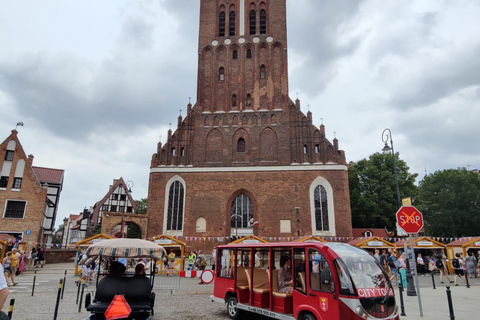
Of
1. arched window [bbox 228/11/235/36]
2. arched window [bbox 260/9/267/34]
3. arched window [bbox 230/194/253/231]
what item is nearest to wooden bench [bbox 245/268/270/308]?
arched window [bbox 230/194/253/231]

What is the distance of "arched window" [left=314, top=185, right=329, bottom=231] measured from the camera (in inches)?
1115

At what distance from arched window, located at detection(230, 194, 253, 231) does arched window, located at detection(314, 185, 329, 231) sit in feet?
19.2

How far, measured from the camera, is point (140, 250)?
8234 millimetres

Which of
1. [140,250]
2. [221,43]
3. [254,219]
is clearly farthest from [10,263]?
[221,43]

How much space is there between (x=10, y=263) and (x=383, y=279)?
15972mm

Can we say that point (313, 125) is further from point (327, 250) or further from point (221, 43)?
point (327, 250)

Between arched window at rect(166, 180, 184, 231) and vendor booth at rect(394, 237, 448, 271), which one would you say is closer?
vendor booth at rect(394, 237, 448, 271)

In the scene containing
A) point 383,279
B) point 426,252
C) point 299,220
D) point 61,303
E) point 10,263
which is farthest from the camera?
point 299,220

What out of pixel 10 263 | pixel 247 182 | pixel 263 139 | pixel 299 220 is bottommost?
pixel 10 263

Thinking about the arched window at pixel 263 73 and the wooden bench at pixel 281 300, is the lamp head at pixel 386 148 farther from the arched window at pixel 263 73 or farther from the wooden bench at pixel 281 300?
the arched window at pixel 263 73

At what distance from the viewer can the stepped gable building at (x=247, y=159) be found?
2867 centimetres

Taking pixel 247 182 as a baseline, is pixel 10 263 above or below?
below

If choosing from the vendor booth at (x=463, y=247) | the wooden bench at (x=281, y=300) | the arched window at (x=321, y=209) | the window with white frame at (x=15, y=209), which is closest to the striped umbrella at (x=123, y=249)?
the wooden bench at (x=281, y=300)

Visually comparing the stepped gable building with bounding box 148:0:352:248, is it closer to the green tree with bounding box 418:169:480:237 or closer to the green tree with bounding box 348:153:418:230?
the green tree with bounding box 348:153:418:230
